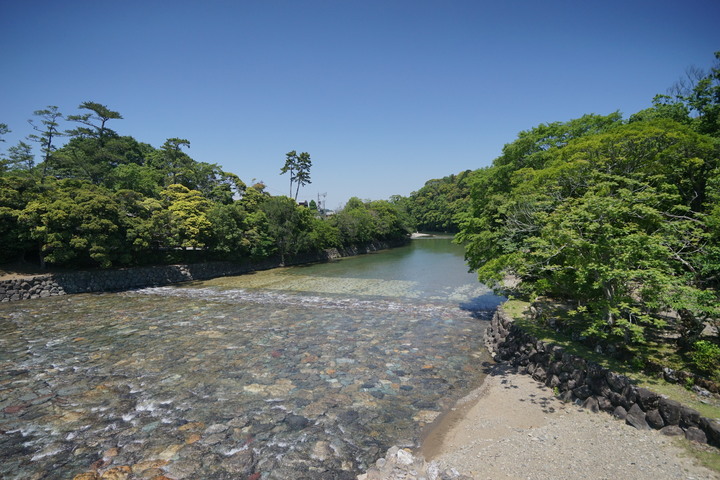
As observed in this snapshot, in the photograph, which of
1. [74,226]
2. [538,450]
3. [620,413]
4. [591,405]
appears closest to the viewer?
[538,450]

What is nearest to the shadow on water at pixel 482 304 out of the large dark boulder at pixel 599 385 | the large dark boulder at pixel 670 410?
the large dark boulder at pixel 599 385

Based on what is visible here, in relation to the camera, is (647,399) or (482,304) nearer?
(647,399)

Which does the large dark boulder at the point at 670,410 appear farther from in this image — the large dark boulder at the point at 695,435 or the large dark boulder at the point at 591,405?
the large dark boulder at the point at 591,405

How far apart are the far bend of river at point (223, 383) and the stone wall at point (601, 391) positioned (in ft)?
5.35

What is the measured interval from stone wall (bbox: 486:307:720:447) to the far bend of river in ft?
5.35

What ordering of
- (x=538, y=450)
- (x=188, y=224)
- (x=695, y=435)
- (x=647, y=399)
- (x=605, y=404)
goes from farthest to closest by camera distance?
(x=188, y=224), (x=605, y=404), (x=647, y=399), (x=538, y=450), (x=695, y=435)

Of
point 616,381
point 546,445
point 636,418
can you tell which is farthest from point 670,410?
point 546,445

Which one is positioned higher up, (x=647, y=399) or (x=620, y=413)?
(x=647, y=399)

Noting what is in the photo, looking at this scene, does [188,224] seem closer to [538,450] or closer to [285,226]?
[285,226]

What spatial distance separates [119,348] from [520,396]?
13.0 meters

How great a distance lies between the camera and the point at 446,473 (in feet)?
17.7

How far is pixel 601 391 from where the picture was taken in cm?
699

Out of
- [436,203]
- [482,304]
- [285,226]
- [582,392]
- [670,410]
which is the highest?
[436,203]

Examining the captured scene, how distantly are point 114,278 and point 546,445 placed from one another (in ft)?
87.2
